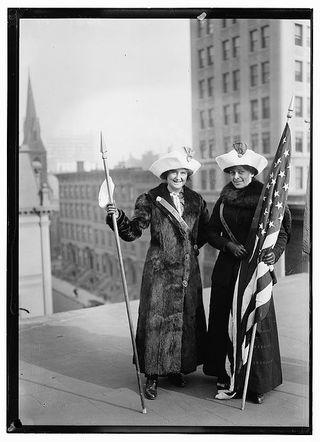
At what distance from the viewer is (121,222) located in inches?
156

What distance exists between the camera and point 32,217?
5316mm

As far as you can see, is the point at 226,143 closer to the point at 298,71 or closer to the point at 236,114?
the point at 236,114

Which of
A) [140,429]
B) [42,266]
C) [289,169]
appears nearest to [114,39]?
[289,169]

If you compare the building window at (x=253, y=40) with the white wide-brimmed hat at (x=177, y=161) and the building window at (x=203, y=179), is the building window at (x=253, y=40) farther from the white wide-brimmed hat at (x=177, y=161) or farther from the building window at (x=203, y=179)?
the white wide-brimmed hat at (x=177, y=161)

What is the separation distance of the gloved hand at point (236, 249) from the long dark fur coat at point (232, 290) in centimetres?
4

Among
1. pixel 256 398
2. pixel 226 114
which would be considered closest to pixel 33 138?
pixel 226 114

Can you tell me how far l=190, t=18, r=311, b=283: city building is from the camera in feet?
14.0

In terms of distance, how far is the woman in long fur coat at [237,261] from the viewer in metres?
3.98

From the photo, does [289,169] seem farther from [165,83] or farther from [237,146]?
[165,83]

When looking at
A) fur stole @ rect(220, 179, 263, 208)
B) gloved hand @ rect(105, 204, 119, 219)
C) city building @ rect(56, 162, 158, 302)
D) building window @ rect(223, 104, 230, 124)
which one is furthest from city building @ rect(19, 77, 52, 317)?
building window @ rect(223, 104, 230, 124)

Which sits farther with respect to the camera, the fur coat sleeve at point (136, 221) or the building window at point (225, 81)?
the building window at point (225, 81)

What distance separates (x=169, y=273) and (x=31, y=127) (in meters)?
2.05

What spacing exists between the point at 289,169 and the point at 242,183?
0.35 metres

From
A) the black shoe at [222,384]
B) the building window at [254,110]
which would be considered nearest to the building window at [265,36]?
the building window at [254,110]
